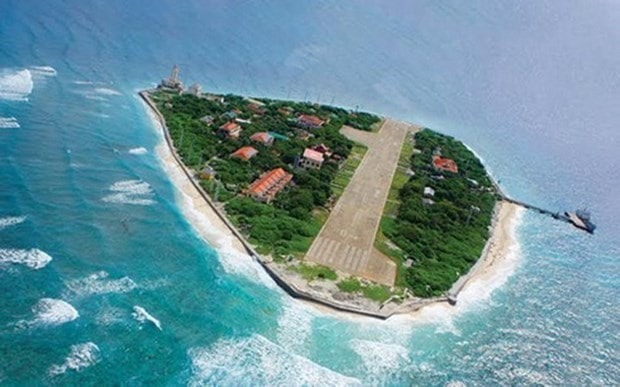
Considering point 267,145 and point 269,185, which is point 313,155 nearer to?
point 267,145

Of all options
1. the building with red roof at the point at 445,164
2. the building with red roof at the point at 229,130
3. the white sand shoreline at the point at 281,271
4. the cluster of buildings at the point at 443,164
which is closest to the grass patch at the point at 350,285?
the white sand shoreline at the point at 281,271

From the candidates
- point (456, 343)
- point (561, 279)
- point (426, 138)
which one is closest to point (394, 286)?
point (456, 343)

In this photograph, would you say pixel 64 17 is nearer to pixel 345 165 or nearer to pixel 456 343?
pixel 345 165

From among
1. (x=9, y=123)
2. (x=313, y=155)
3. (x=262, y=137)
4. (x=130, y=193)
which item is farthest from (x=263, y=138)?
(x=9, y=123)

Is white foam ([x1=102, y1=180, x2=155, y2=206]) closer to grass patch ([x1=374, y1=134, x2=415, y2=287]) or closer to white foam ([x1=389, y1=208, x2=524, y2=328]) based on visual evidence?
grass patch ([x1=374, y1=134, x2=415, y2=287])

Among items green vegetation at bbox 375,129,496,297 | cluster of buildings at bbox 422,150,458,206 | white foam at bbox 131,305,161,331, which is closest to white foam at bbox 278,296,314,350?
white foam at bbox 131,305,161,331

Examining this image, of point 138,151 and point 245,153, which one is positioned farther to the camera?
point 245,153
